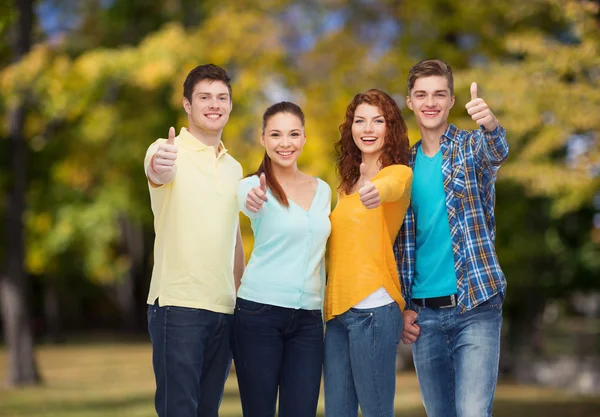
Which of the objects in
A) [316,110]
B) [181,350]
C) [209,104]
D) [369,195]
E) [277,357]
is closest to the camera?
[369,195]

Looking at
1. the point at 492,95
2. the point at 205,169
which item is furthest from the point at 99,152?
the point at 205,169

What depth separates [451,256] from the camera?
4.29 m

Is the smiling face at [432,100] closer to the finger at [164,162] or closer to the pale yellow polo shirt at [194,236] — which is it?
the pale yellow polo shirt at [194,236]

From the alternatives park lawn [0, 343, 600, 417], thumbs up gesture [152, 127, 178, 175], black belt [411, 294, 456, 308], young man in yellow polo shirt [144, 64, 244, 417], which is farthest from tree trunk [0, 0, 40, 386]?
black belt [411, 294, 456, 308]

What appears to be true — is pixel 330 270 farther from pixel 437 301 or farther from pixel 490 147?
pixel 490 147

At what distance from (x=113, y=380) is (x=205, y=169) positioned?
1656 cm

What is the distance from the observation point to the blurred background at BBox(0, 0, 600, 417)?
1199 cm

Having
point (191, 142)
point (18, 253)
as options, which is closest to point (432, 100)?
point (191, 142)

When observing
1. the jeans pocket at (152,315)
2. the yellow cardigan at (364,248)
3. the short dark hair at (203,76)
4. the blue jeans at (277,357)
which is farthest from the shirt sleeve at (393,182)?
the jeans pocket at (152,315)

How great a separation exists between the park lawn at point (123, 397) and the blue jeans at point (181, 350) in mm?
9264

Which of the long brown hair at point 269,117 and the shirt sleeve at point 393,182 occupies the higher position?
the long brown hair at point 269,117

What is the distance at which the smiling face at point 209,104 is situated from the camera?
14.2 ft

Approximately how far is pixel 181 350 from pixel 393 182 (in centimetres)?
124

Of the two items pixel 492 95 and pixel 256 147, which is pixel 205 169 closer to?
pixel 492 95
